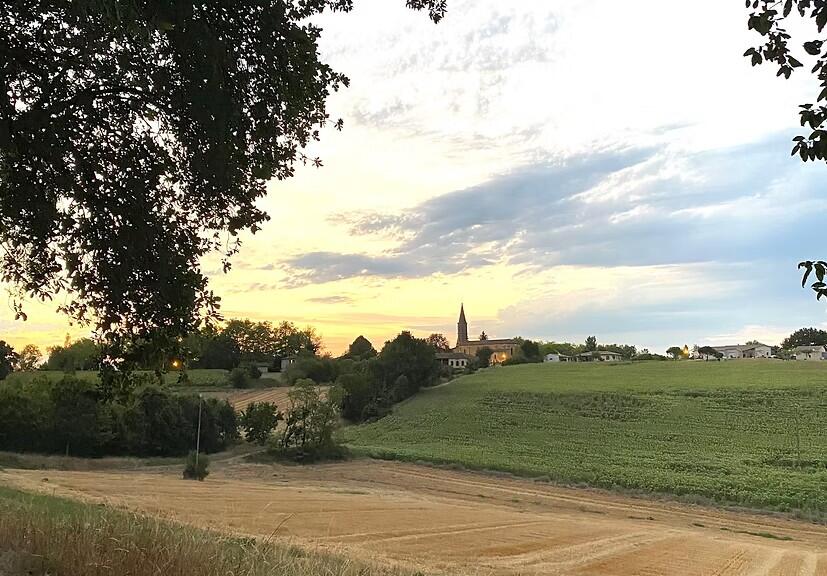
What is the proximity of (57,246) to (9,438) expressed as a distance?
53.4 meters

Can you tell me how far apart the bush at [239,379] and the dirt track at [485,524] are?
53.2m

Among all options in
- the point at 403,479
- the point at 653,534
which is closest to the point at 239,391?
the point at 403,479

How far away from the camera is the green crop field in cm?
4188

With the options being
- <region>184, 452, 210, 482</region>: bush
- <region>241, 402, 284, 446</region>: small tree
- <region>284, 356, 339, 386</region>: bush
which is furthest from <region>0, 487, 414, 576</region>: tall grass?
<region>284, 356, 339, 386</region>: bush

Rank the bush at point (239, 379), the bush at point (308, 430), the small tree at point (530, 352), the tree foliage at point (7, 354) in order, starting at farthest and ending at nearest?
the small tree at point (530, 352) < the bush at point (239, 379) < the bush at point (308, 430) < the tree foliage at point (7, 354)

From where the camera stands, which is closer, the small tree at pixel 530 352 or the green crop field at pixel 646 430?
the green crop field at pixel 646 430

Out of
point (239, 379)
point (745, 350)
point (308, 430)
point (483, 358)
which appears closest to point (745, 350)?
point (745, 350)

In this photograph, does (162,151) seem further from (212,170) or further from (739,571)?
(739,571)

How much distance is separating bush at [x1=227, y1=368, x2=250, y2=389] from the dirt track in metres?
53.2

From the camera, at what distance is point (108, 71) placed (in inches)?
279

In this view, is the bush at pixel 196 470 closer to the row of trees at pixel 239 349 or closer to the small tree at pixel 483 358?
the row of trees at pixel 239 349

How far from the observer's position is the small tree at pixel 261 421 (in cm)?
6238

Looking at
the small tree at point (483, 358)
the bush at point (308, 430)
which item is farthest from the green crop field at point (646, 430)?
the small tree at point (483, 358)

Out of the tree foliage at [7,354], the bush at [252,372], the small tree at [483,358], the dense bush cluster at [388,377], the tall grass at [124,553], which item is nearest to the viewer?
the tall grass at [124,553]
